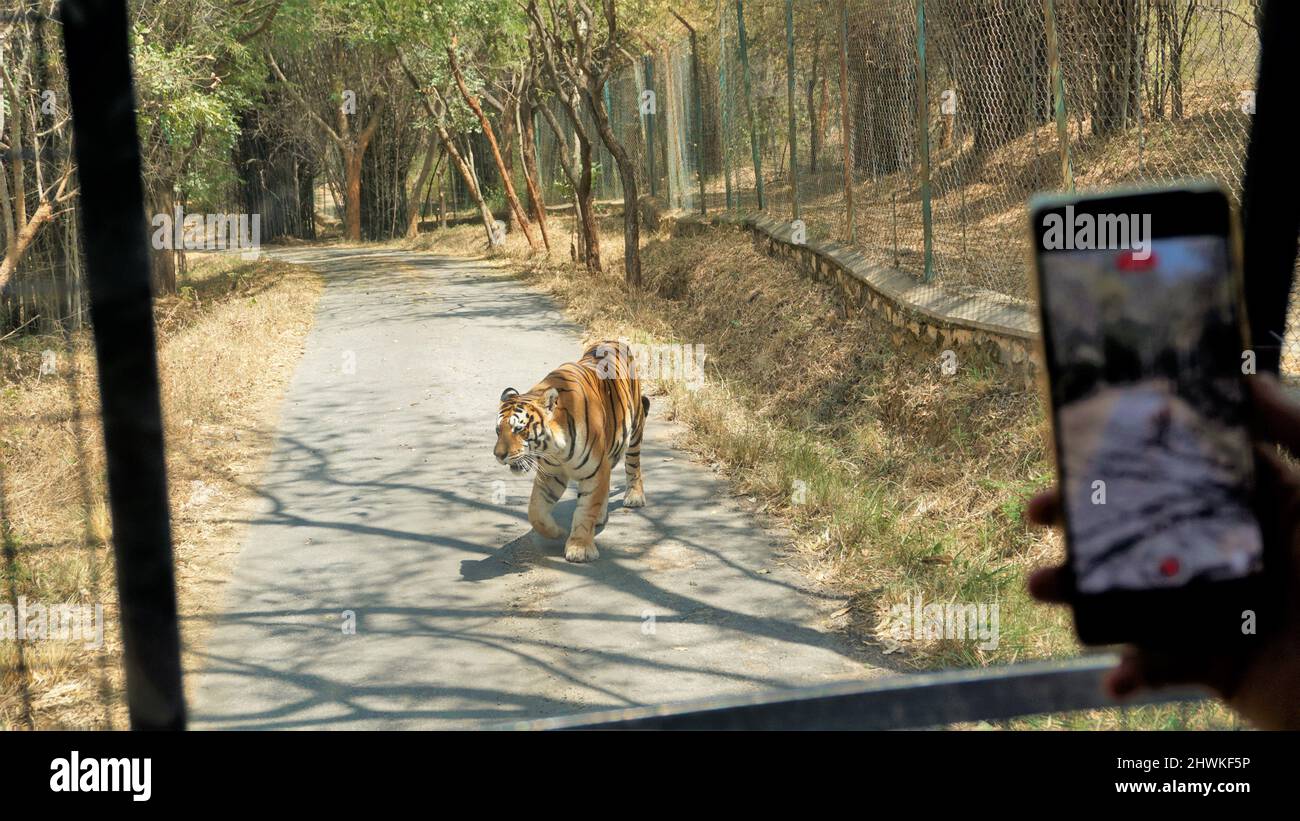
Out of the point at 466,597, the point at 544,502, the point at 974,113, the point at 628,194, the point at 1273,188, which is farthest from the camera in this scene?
the point at 628,194

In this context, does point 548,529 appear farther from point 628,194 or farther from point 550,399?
point 628,194

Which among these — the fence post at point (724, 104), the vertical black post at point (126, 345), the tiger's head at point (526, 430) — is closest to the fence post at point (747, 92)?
the fence post at point (724, 104)

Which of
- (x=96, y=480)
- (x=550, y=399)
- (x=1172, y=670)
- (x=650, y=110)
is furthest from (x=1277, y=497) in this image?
(x=650, y=110)

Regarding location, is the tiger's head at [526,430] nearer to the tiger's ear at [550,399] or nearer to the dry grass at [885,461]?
the tiger's ear at [550,399]

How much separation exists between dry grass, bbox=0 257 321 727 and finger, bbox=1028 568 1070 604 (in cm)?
329

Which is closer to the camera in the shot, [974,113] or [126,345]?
[126,345]

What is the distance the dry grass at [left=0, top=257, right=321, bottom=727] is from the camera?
15.8 feet

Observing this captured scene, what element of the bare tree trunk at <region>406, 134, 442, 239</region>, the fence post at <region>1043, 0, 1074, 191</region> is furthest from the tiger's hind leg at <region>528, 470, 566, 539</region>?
the bare tree trunk at <region>406, 134, 442, 239</region>

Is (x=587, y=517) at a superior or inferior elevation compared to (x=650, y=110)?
inferior

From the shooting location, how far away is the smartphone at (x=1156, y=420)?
105 centimetres

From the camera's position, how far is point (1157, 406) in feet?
3.47

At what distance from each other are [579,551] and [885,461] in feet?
7.34

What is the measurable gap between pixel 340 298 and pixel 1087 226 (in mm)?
18331
